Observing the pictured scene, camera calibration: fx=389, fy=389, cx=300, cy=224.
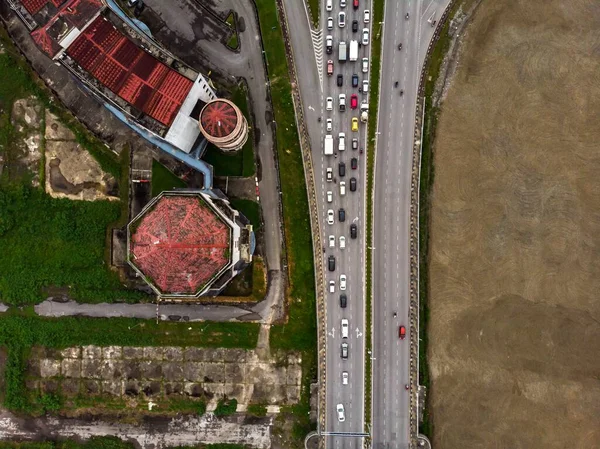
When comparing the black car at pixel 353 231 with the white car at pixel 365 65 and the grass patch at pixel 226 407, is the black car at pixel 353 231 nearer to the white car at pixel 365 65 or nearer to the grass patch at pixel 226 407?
the white car at pixel 365 65

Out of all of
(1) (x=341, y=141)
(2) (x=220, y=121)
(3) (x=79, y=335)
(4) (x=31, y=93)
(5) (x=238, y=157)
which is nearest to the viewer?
(2) (x=220, y=121)

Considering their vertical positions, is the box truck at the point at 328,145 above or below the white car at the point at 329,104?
below

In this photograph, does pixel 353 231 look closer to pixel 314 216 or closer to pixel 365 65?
pixel 314 216

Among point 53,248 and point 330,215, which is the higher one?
point 330,215

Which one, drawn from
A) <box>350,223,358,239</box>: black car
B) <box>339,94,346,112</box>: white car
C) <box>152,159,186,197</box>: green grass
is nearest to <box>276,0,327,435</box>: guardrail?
<box>350,223,358,239</box>: black car

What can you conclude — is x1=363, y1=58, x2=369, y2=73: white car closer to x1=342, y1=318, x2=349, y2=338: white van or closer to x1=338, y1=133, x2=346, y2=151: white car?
x1=338, y1=133, x2=346, y2=151: white car

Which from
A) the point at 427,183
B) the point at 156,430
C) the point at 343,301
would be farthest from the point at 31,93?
the point at 427,183

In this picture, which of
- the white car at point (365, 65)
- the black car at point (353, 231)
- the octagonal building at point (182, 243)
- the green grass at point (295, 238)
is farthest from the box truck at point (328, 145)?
the octagonal building at point (182, 243)

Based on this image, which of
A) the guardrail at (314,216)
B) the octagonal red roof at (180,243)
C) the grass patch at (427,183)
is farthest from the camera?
the grass patch at (427,183)
